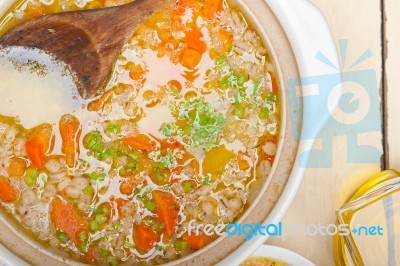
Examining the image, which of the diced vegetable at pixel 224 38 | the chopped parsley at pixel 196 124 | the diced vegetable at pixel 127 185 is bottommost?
the diced vegetable at pixel 127 185

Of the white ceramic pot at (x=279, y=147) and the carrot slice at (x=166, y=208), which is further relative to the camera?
the carrot slice at (x=166, y=208)

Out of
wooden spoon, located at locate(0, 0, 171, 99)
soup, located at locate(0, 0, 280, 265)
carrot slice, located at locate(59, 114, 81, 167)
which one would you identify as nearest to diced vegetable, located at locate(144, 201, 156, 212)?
soup, located at locate(0, 0, 280, 265)

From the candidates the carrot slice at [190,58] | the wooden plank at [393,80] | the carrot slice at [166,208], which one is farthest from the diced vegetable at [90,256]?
the wooden plank at [393,80]

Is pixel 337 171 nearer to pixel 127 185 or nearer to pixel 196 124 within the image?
pixel 196 124

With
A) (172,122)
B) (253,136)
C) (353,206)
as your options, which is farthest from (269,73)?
(353,206)

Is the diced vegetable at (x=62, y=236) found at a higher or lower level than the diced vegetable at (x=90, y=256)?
higher

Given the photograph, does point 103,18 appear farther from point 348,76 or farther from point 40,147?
point 348,76

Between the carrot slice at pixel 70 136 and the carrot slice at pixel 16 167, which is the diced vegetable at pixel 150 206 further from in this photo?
the carrot slice at pixel 16 167
